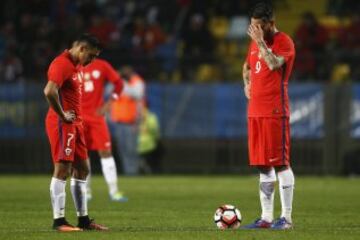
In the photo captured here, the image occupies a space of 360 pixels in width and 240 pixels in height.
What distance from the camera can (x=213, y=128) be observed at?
92.0 feet

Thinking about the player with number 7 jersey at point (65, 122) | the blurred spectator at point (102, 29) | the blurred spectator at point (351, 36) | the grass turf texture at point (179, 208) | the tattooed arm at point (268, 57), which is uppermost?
the blurred spectator at point (102, 29)

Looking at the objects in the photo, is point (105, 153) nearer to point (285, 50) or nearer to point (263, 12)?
point (285, 50)

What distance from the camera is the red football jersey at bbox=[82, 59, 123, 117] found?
18.4 meters

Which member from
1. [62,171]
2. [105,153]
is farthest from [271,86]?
[105,153]

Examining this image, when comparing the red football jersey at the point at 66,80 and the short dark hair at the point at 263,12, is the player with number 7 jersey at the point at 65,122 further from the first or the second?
the short dark hair at the point at 263,12

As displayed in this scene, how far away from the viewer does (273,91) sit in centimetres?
1288

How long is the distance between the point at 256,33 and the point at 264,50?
0.75 feet

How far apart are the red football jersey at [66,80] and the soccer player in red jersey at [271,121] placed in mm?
2150

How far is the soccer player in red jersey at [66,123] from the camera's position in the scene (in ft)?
40.8

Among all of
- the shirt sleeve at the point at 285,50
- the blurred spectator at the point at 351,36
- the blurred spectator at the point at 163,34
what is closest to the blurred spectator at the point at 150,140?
the blurred spectator at the point at 163,34

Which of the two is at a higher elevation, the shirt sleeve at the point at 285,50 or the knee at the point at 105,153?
the shirt sleeve at the point at 285,50

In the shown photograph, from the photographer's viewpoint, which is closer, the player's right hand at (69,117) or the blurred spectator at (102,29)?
the player's right hand at (69,117)

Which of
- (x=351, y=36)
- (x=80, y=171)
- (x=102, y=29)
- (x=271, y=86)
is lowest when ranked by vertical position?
(x=80, y=171)

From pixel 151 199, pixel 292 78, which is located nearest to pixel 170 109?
pixel 292 78
